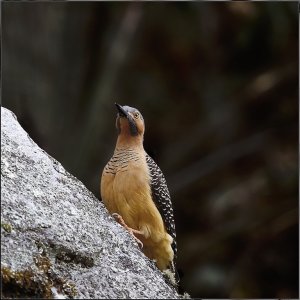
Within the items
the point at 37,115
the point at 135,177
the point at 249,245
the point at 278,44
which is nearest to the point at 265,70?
the point at 278,44

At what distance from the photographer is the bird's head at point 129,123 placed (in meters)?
5.34

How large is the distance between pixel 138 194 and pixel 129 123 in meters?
0.45

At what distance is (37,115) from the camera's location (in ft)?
41.4

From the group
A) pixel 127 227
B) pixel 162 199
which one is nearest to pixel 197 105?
pixel 162 199

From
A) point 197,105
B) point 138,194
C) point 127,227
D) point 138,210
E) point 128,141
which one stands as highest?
point 197,105

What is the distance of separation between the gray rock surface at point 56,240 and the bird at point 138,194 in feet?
3.54

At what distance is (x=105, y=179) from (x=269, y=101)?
10.1 metres

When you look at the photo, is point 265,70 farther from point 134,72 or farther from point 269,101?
point 134,72

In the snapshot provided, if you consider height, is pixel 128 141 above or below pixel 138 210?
above

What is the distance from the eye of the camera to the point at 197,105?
50.2 feet

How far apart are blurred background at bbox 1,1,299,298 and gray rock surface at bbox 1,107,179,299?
303 inches

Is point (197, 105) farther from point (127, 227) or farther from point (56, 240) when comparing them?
point (56, 240)

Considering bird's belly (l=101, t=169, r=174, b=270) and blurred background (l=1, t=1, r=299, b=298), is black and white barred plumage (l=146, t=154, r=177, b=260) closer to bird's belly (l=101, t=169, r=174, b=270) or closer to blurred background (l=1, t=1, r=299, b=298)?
bird's belly (l=101, t=169, r=174, b=270)

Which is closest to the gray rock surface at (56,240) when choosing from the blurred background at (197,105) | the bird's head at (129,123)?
the bird's head at (129,123)
